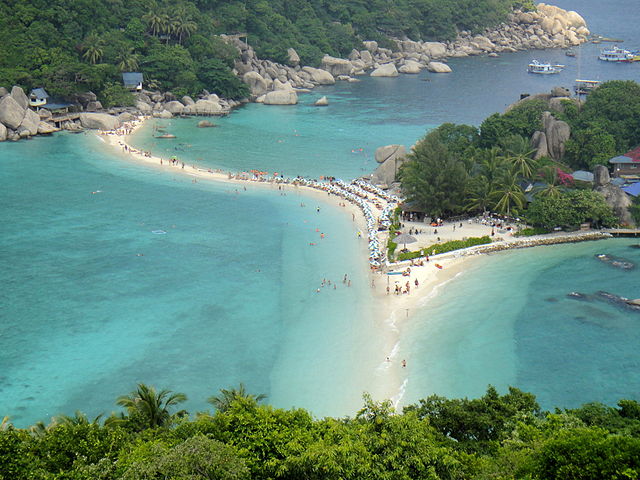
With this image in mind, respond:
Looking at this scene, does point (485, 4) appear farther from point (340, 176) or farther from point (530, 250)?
point (530, 250)

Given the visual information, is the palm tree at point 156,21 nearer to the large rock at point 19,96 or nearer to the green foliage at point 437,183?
the large rock at point 19,96

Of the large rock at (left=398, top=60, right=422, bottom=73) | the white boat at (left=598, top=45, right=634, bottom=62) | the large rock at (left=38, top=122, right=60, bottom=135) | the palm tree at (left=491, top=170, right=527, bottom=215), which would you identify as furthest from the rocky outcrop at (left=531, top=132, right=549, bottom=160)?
the white boat at (left=598, top=45, right=634, bottom=62)

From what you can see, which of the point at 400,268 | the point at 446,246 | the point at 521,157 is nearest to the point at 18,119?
the point at 400,268

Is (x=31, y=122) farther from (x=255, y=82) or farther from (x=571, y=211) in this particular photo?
(x=571, y=211)

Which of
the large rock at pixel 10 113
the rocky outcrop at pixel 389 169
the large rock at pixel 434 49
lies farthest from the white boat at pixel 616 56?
the large rock at pixel 10 113

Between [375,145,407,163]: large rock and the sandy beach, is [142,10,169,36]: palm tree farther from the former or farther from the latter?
[375,145,407,163]: large rock

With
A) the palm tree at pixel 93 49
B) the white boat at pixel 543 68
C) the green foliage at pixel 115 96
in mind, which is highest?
the palm tree at pixel 93 49
